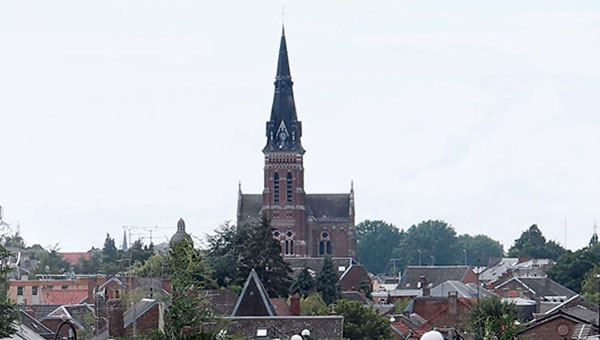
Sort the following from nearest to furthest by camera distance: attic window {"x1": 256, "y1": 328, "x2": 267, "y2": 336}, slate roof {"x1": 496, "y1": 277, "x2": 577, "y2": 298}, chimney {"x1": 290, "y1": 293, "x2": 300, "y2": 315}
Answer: attic window {"x1": 256, "y1": 328, "x2": 267, "y2": 336} < chimney {"x1": 290, "y1": 293, "x2": 300, "y2": 315} < slate roof {"x1": 496, "y1": 277, "x2": 577, "y2": 298}

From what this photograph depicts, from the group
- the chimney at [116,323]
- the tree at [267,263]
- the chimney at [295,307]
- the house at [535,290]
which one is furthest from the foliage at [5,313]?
the house at [535,290]

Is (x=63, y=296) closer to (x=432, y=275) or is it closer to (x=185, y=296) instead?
(x=432, y=275)

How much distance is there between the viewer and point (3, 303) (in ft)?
119

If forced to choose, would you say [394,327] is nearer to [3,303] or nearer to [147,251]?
[3,303]

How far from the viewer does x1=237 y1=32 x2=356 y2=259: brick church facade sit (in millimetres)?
189125

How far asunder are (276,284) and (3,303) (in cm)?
7352

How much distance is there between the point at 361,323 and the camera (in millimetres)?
78938

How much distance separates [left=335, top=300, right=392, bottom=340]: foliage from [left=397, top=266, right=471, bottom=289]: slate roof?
75.8 metres

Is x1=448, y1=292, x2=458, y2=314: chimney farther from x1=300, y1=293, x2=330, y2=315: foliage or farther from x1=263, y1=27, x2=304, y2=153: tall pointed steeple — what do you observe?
x1=263, y1=27, x2=304, y2=153: tall pointed steeple

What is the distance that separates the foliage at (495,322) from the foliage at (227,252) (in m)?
43.9

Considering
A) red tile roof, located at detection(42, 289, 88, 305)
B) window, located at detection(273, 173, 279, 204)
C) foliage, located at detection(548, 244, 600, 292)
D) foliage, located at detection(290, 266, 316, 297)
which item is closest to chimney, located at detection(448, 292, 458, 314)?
foliage, located at detection(290, 266, 316, 297)

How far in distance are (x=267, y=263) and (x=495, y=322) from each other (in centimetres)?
5960

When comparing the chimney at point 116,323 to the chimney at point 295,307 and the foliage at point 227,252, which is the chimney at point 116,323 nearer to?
the chimney at point 295,307

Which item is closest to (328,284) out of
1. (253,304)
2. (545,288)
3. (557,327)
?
(545,288)
